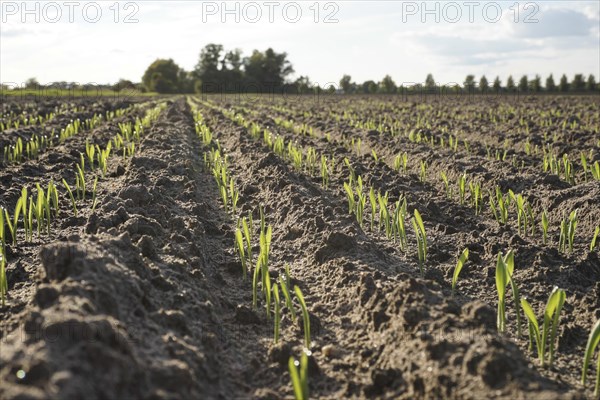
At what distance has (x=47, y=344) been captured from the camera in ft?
6.62

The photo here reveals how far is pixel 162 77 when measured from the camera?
204 feet

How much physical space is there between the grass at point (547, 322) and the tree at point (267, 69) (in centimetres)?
5966

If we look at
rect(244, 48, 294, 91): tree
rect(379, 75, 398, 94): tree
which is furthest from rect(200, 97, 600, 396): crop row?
rect(244, 48, 294, 91): tree

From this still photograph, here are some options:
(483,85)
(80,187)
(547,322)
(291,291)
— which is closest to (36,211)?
(80,187)

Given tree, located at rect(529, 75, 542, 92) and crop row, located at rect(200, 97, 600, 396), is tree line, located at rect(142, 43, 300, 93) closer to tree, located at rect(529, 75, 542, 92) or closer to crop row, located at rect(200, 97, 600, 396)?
tree, located at rect(529, 75, 542, 92)

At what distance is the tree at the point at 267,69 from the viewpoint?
204ft

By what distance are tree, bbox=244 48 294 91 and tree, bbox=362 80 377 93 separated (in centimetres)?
1065

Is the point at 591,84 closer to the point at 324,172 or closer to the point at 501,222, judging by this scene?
the point at 324,172

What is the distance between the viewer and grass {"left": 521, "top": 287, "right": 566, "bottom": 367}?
2597mm

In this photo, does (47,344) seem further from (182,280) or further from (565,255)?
(565,255)

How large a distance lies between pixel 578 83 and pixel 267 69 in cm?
3233

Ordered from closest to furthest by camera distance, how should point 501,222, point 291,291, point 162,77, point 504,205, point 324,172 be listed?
point 291,291
point 504,205
point 501,222
point 324,172
point 162,77

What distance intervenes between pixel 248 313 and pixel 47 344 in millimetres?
1478

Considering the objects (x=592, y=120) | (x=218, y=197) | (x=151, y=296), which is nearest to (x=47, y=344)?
(x=151, y=296)
